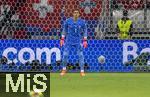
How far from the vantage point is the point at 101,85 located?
1091 centimetres

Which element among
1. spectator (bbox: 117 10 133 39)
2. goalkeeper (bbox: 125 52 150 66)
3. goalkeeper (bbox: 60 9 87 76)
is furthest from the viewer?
spectator (bbox: 117 10 133 39)

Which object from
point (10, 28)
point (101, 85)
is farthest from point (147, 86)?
point (10, 28)

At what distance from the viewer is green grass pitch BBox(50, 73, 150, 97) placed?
9.59 meters

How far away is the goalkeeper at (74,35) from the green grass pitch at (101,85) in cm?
51

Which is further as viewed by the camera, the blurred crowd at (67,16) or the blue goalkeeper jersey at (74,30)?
the blurred crowd at (67,16)

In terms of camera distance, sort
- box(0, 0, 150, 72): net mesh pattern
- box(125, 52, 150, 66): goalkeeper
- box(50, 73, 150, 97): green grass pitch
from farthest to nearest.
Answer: box(0, 0, 150, 72): net mesh pattern
box(125, 52, 150, 66): goalkeeper
box(50, 73, 150, 97): green grass pitch

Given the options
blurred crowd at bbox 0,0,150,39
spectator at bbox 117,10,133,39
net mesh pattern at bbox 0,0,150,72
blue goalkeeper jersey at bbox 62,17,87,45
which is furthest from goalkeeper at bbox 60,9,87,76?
spectator at bbox 117,10,133,39

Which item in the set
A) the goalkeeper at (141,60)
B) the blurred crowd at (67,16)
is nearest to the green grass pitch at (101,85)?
the goalkeeper at (141,60)

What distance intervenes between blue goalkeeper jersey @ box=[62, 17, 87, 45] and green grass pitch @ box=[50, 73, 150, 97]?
897 millimetres

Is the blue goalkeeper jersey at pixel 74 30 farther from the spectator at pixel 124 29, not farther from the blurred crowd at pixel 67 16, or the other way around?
the spectator at pixel 124 29

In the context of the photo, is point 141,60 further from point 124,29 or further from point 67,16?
point 67,16

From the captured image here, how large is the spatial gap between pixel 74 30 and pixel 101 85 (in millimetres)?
2450

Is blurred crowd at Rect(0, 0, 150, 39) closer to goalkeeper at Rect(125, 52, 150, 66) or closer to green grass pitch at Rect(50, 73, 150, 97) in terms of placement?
goalkeeper at Rect(125, 52, 150, 66)

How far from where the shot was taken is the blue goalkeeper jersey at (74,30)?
12.9 meters
